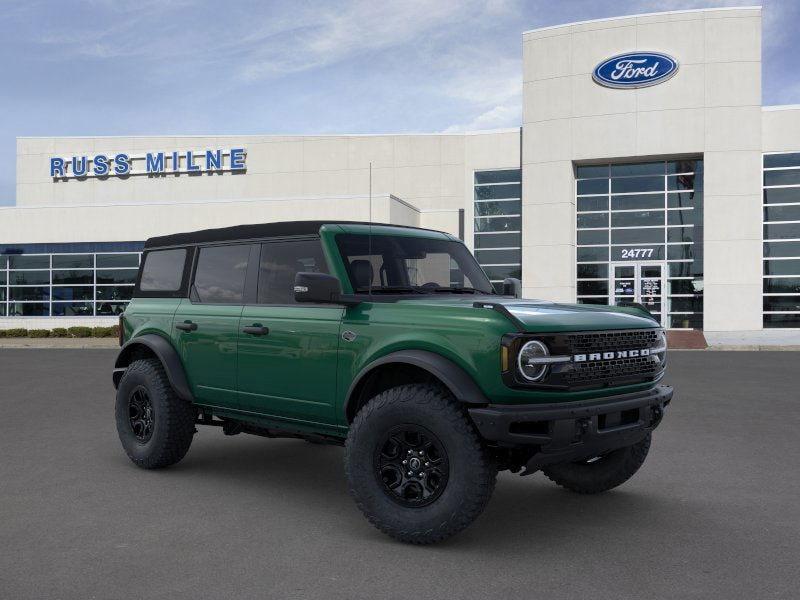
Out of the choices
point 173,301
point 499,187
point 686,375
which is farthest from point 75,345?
point 173,301

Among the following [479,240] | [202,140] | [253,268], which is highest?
[202,140]

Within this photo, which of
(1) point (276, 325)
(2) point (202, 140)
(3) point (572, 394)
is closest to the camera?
(3) point (572, 394)

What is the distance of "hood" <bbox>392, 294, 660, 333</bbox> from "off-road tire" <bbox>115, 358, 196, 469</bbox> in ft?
8.23

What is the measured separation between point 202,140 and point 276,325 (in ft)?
115

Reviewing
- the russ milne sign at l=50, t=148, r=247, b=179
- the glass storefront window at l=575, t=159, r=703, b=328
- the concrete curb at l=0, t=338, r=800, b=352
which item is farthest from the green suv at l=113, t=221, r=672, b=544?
the russ milne sign at l=50, t=148, r=247, b=179

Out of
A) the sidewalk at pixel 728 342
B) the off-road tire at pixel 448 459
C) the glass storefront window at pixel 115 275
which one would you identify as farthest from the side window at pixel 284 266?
the glass storefront window at pixel 115 275

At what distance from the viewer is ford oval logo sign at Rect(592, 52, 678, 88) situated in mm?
30028

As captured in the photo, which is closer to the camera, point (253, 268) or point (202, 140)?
point (253, 268)

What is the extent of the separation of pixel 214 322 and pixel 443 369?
2370 millimetres

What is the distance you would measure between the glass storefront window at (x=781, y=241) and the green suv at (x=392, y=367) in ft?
88.8

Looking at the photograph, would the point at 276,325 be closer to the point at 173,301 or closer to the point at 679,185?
the point at 173,301

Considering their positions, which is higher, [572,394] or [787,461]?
[572,394]

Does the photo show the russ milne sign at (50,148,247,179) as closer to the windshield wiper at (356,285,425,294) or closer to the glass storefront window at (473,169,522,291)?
the glass storefront window at (473,169,522,291)

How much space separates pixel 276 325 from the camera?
18.7ft
